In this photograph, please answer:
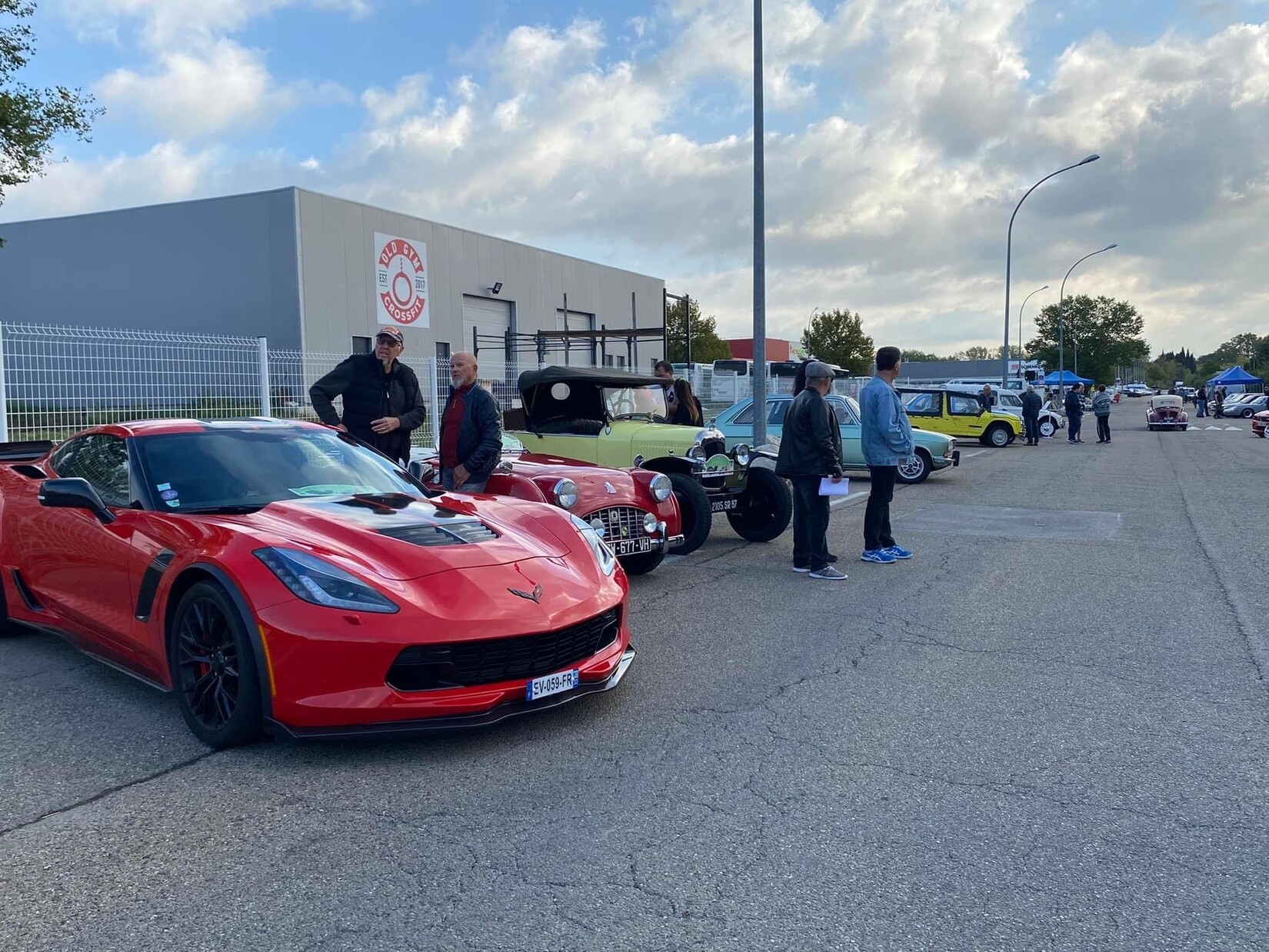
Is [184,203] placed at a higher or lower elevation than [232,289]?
higher

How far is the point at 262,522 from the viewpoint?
432cm

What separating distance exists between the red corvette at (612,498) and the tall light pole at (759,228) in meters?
7.64

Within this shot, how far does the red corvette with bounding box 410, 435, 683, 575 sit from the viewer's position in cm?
703

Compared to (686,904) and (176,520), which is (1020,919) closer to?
(686,904)

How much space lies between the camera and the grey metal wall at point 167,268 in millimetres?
28766

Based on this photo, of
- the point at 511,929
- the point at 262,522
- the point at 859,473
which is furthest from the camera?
the point at 859,473

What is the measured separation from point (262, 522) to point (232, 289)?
27779mm

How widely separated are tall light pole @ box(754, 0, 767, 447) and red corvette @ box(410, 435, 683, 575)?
7642 millimetres

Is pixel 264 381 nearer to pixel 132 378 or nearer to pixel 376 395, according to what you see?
pixel 132 378

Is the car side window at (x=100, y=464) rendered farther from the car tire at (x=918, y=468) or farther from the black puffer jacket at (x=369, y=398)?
the car tire at (x=918, y=468)

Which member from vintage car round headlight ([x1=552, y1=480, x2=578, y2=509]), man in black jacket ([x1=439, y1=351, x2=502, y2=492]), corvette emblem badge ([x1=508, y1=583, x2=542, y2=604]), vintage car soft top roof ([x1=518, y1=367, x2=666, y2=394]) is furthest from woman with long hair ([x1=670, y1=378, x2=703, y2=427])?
corvette emblem badge ([x1=508, y1=583, x2=542, y2=604])

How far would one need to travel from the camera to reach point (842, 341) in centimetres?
8012

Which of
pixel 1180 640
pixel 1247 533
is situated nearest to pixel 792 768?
pixel 1180 640

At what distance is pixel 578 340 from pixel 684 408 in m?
30.6
